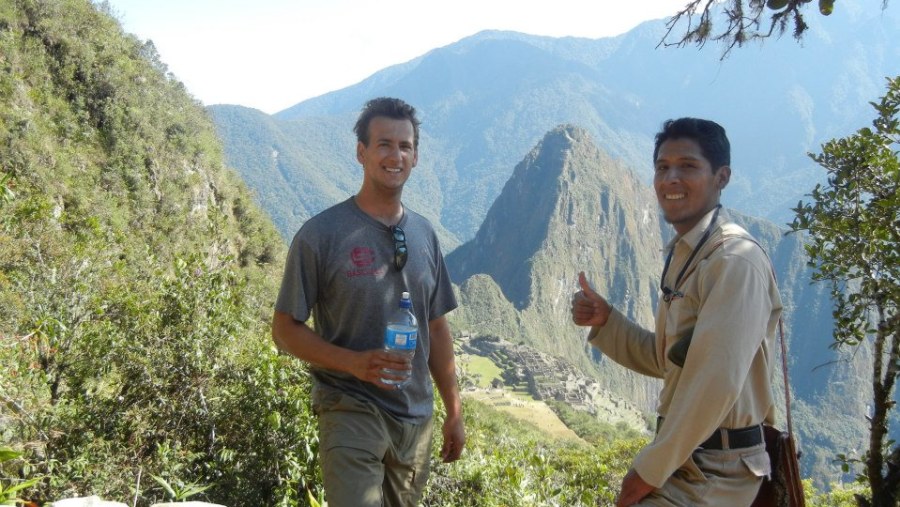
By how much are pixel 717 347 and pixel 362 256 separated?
4.69 ft

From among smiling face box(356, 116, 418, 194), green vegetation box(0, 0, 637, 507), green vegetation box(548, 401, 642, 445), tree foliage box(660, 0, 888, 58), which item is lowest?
green vegetation box(548, 401, 642, 445)

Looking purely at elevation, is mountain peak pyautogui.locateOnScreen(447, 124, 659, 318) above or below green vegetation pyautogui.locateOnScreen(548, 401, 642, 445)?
above

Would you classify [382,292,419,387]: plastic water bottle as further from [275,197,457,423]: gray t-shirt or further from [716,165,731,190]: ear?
[716,165,731,190]: ear

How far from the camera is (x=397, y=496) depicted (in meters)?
2.72

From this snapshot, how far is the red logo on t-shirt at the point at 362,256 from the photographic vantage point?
2689mm

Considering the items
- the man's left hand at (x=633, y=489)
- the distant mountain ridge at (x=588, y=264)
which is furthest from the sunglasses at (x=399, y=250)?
the distant mountain ridge at (x=588, y=264)

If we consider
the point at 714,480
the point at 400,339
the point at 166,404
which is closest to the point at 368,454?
the point at 400,339

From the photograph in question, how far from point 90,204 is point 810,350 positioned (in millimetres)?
167227

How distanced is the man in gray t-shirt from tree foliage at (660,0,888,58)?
5.90 ft

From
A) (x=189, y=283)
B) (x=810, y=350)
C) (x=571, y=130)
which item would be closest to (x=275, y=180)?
(x=571, y=130)

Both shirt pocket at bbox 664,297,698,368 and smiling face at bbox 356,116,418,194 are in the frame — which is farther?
smiling face at bbox 356,116,418,194

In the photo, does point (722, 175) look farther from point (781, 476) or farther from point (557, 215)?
point (557, 215)

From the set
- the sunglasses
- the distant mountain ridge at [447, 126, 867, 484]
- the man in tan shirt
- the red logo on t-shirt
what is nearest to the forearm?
the red logo on t-shirt

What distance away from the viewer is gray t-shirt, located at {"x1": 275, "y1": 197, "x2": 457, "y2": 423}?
2652 millimetres
